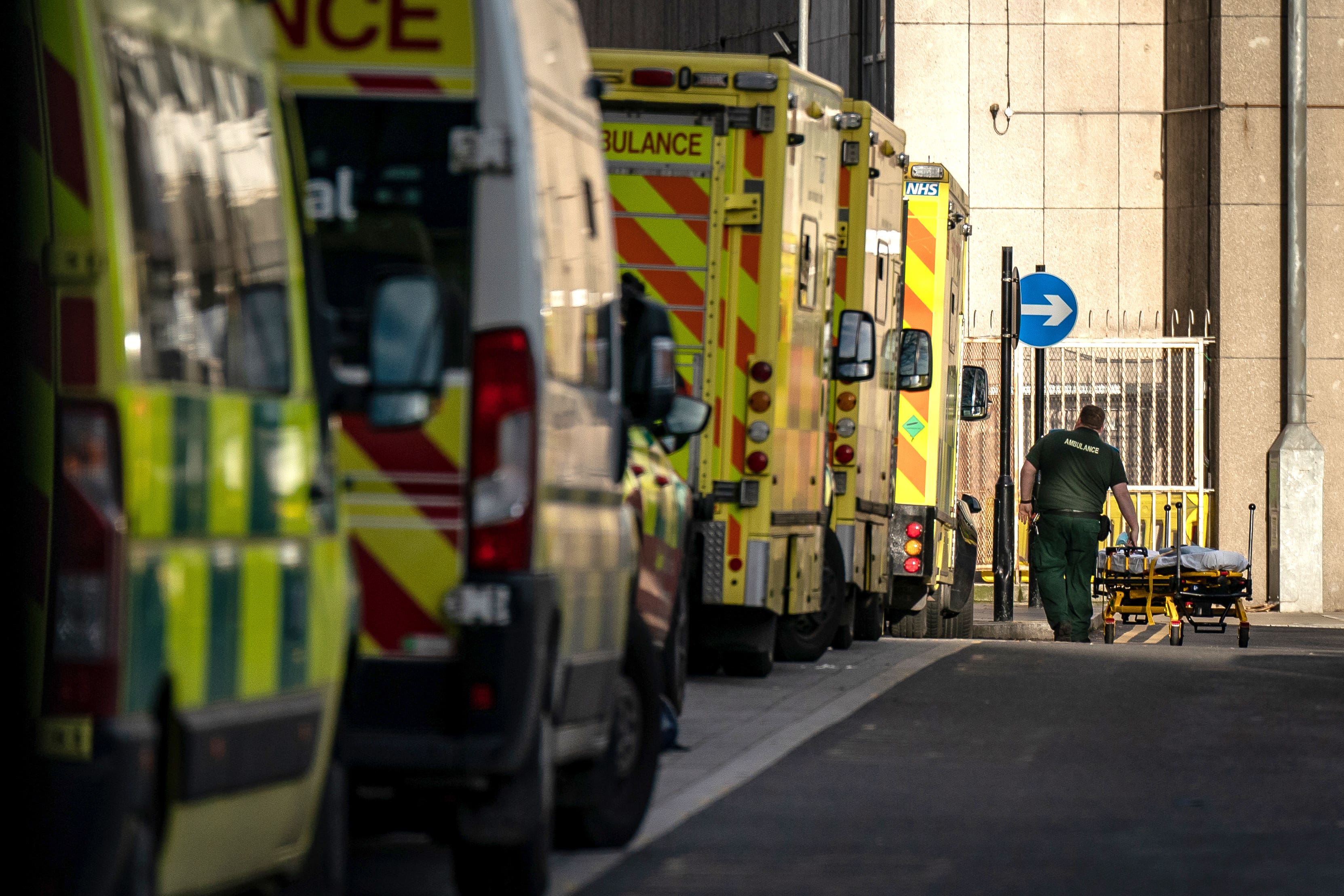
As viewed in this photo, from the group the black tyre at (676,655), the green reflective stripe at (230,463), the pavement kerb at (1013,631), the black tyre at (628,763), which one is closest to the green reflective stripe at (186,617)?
the green reflective stripe at (230,463)

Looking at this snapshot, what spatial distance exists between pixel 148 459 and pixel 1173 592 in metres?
15.4

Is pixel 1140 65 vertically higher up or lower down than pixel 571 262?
higher up

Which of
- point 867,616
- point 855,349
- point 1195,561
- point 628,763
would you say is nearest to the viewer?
point 628,763

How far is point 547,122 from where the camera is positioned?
22.5ft

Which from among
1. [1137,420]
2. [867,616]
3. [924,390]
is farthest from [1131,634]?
[924,390]

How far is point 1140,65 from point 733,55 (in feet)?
51.7

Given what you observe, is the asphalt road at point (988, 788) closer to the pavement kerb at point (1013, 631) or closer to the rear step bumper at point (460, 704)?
the rear step bumper at point (460, 704)

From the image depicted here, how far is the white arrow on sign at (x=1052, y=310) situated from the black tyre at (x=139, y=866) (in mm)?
19070

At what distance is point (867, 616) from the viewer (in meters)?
17.7

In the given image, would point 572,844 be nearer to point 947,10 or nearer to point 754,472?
point 754,472

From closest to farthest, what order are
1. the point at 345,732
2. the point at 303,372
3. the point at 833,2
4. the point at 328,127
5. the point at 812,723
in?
the point at 303,372, the point at 345,732, the point at 328,127, the point at 812,723, the point at 833,2

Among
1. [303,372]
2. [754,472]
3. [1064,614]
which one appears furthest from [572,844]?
[1064,614]

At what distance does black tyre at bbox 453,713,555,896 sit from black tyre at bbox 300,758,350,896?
3.83ft

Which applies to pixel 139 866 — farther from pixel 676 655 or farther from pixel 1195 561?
pixel 1195 561
